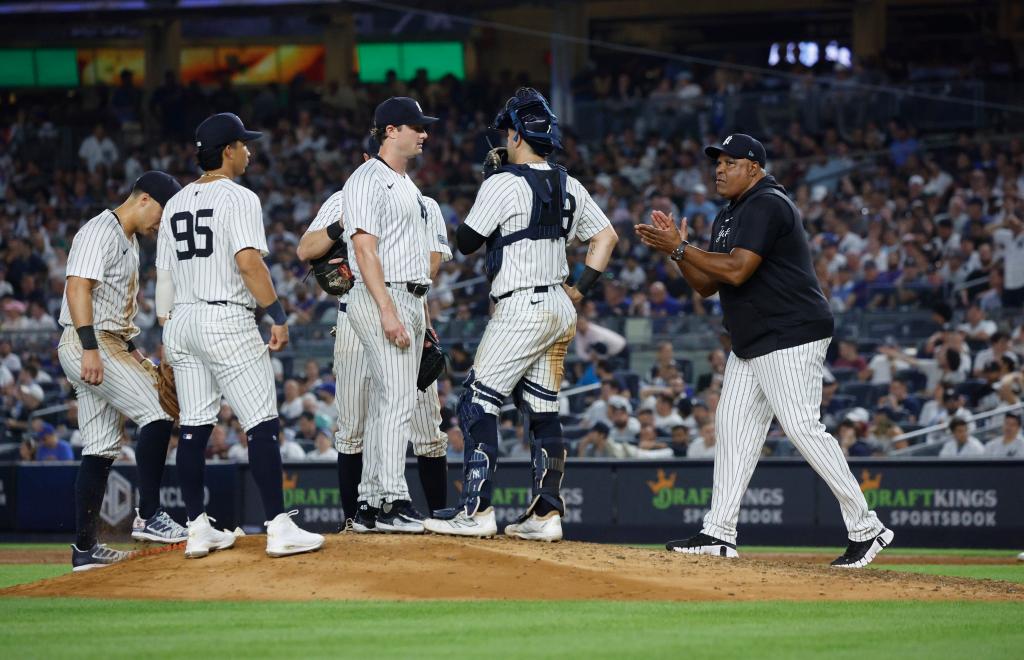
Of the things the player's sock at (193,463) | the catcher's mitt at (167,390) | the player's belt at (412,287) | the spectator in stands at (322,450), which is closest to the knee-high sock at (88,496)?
the catcher's mitt at (167,390)

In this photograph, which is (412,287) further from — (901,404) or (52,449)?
(52,449)

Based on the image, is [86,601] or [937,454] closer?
[86,601]

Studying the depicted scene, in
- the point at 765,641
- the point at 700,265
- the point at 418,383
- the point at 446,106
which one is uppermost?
the point at 446,106

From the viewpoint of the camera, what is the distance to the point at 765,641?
18.2ft

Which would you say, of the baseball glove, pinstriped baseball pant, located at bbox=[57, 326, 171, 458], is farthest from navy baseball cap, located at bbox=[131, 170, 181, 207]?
the baseball glove

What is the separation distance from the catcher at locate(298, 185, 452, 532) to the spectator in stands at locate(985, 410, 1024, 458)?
25.3 ft

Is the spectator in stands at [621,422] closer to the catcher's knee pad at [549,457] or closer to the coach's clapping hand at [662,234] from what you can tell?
the catcher's knee pad at [549,457]

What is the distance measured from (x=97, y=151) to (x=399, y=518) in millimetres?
19266

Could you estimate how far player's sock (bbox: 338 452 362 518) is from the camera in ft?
27.6

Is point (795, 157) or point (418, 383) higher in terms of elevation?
point (795, 157)

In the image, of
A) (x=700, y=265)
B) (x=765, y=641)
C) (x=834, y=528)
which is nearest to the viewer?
(x=765, y=641)

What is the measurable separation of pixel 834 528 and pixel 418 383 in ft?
23.9

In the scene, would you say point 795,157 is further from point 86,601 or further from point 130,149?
point 86,601

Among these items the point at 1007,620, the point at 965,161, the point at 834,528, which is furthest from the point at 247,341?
the point at 965,161
